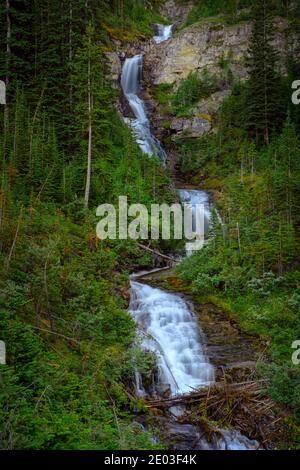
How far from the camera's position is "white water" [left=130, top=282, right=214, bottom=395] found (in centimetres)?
1125

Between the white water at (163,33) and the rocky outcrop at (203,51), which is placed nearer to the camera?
the rocky outcrop at (203,51)

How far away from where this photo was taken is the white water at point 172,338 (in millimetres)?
11245

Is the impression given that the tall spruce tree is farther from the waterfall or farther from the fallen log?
the fallen log

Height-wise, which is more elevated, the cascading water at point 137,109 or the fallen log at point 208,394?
the cascading water at point 137,109

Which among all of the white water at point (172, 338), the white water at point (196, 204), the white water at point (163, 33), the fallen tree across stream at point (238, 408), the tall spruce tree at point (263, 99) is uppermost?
the white water at point (163, 33)

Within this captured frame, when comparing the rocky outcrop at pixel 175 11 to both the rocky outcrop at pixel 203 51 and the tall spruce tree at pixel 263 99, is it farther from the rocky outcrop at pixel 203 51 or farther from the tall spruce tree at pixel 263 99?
the tall spruce tree at pixel 263 99

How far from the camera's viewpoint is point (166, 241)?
22953mm

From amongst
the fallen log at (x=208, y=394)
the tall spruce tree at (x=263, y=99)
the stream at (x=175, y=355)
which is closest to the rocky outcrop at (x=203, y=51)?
the tall spruce tree at (x=263, y=99)

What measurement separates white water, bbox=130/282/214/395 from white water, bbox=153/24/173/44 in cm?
4135

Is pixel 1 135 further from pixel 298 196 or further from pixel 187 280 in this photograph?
pixel 298 196

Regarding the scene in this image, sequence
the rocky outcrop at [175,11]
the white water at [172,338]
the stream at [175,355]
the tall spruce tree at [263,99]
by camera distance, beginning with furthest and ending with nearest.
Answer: the rocky outcrop at [175,11] → the tall spruce tree at [263,99] → the white water at [172,338] → the stream at [175,355]

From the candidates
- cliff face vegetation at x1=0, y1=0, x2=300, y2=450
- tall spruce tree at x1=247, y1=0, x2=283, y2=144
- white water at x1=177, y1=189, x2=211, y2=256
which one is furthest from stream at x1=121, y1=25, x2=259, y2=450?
tall spruce tree at x1=247, y1=0, x2=283, y2=144

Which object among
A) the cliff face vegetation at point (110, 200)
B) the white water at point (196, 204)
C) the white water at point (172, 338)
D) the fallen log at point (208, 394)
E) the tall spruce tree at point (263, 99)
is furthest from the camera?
the tall spruce tree at point (263, 99)

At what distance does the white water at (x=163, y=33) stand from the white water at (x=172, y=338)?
136 feet
